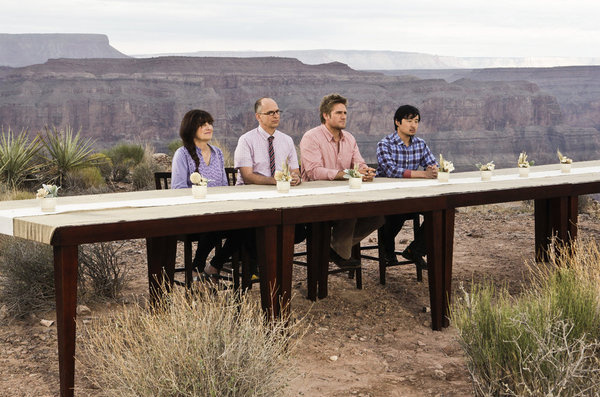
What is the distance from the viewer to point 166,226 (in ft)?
12.5

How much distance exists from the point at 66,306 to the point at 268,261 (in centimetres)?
108

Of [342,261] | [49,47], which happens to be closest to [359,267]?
[342,261]

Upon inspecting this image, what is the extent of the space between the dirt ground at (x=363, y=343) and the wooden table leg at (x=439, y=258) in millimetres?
111

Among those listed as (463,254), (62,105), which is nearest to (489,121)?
(62,105)

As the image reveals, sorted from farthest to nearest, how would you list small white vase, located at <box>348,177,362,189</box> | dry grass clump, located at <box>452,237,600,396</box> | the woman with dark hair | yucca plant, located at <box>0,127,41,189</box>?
yucca plant, located at <box>0,127,41,189</box> < the woman with dark hair < small white vase, located at <box>348,177,362,189</box> < dry grass clump, located at <box>452,237,600,396</box>

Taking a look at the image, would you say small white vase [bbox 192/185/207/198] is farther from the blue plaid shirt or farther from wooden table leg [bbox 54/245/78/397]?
the blue plaid shirt

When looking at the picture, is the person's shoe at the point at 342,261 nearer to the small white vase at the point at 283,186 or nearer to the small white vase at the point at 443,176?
the small white vase at the point at 443,176

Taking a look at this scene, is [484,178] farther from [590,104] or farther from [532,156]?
[590,104]

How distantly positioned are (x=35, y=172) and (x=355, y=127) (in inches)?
2085

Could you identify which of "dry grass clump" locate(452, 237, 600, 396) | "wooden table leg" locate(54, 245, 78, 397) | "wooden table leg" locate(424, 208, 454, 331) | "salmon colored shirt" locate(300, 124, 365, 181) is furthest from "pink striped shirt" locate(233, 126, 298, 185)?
"dry grass clump" locate(452, 237, 600, 396)

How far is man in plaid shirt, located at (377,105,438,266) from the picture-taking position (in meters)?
5.99

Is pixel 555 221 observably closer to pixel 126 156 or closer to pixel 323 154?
pixel 323 154

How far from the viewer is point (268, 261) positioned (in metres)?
4.25

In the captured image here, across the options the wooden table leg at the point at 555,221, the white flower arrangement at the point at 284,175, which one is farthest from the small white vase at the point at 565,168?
the white flower arrangement at the point at 284,175
